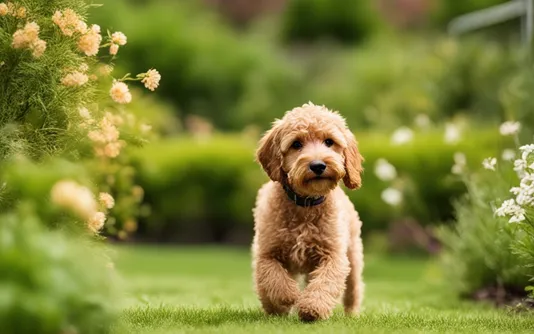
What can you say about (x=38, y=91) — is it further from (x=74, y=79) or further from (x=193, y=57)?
(x=193, y=57)

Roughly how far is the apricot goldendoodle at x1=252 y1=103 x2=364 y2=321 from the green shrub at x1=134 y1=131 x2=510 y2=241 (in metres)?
7.68

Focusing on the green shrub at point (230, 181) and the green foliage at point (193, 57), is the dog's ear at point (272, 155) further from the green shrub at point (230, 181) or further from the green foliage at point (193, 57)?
the green foliage at point (193, 57)

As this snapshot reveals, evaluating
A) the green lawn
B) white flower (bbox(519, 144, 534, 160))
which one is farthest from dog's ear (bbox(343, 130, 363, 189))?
white flower (bbox(519, 144, 534, 160))

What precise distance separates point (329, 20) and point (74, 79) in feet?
114

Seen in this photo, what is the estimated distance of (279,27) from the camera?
1542 inches

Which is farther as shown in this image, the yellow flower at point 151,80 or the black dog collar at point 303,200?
the black dog collar at point 303,200

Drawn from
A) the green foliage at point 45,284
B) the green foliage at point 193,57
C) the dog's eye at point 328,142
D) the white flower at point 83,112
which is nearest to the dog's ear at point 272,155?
the dog's eye at point 328,142

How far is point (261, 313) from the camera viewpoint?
6.29 metres

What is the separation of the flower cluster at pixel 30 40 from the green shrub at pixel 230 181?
363 inches

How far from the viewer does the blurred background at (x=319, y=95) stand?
14242 millimetres

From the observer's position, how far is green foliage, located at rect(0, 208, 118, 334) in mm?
3688

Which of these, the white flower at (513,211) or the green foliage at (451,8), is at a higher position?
the green foliage at (451,8)

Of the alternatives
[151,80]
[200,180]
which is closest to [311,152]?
[151,80]

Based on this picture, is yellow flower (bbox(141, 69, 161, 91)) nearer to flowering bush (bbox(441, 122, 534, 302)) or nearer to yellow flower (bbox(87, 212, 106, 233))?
yellow flower (bbox(87, 212, 106, 233))
